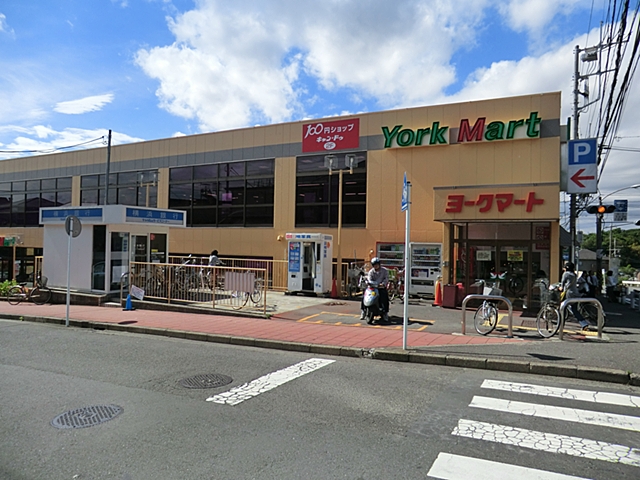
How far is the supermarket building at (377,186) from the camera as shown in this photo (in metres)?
15.1

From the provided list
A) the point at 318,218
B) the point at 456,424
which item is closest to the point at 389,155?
the point at 318,218

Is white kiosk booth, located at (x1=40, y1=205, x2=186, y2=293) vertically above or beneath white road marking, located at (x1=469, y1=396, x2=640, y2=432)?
above

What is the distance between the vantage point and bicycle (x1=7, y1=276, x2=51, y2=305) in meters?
16.3

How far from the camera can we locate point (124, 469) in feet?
12.4

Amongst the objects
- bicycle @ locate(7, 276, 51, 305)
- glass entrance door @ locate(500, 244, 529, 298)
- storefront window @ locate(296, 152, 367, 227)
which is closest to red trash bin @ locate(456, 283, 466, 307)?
glass entrance door @ locate(500, 244, 529, 298)

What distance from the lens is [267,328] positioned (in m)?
10.7

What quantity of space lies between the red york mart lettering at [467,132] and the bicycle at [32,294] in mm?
14344

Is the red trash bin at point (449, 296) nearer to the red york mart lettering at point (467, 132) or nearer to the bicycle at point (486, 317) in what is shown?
the bicycle at point (486, 317)

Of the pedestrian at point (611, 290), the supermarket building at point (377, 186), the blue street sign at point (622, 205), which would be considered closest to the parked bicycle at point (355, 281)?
the supermarket building at point (377, 186)

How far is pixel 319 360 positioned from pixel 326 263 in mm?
9389

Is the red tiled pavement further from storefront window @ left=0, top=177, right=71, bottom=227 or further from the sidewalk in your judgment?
storefront window @ left=0, top=177, right=71, bottom=227

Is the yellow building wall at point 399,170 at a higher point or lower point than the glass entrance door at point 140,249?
higher

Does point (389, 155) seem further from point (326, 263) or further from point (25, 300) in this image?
point (25, 300)

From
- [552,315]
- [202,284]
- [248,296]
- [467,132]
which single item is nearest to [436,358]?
[552,315]
